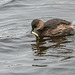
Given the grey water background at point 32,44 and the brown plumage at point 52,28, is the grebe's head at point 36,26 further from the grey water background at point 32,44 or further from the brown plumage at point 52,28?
the grey water background at point 32,44

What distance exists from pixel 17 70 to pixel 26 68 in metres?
0.23

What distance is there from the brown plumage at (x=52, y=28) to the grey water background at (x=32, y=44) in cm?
27

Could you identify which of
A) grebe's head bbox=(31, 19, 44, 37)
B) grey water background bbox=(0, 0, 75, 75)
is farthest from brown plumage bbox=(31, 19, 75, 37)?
grey water background bbox=(0, 0, 75, 75)

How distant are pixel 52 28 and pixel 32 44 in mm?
1124

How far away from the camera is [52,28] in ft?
35.8

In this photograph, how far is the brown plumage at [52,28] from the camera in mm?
10844

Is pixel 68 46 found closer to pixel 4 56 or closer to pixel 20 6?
pixel 4 56

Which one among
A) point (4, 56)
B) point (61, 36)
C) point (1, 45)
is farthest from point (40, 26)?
point (4, 56)

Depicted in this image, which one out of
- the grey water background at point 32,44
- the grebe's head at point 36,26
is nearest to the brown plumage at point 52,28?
the grebe's head at point 36,26

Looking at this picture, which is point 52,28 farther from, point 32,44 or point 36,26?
point 32,44

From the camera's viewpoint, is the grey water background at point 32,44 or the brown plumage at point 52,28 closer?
the grey water background at point 32,44

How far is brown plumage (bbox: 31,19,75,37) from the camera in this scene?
1084 centimetres

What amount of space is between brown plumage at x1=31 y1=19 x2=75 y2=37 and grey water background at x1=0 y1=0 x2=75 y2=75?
27 cm

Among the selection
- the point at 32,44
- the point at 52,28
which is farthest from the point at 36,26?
the point at 32,44
